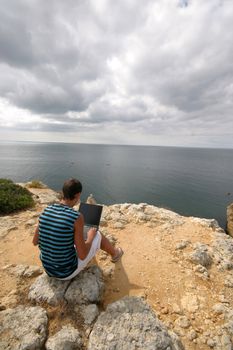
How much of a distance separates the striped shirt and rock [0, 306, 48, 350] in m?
0.83

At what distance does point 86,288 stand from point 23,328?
139 centimetres

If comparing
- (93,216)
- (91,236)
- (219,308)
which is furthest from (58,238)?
(219,308)

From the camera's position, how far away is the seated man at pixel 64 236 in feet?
12.0

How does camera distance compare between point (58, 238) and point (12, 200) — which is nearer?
point (58, 238)

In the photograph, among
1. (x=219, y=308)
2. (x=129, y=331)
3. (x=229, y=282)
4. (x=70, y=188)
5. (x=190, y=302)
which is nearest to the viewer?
(x=129, y=331)

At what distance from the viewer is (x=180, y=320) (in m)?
4.24

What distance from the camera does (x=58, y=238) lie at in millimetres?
3719

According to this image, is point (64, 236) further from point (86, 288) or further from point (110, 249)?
point (110, 249)

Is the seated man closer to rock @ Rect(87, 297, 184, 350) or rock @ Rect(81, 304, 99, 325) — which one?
rock @ Rect(81, 304, 99, 325)

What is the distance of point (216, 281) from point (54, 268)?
4982 millimetres

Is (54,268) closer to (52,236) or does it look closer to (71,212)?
(52,236)

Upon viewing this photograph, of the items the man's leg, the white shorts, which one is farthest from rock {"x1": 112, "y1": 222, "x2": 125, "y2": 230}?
the white shorts

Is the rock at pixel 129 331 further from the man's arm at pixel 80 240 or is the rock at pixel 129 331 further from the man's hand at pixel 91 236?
the man's hand at pixel 91 236

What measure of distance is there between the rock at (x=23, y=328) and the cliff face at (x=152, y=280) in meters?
0.06
